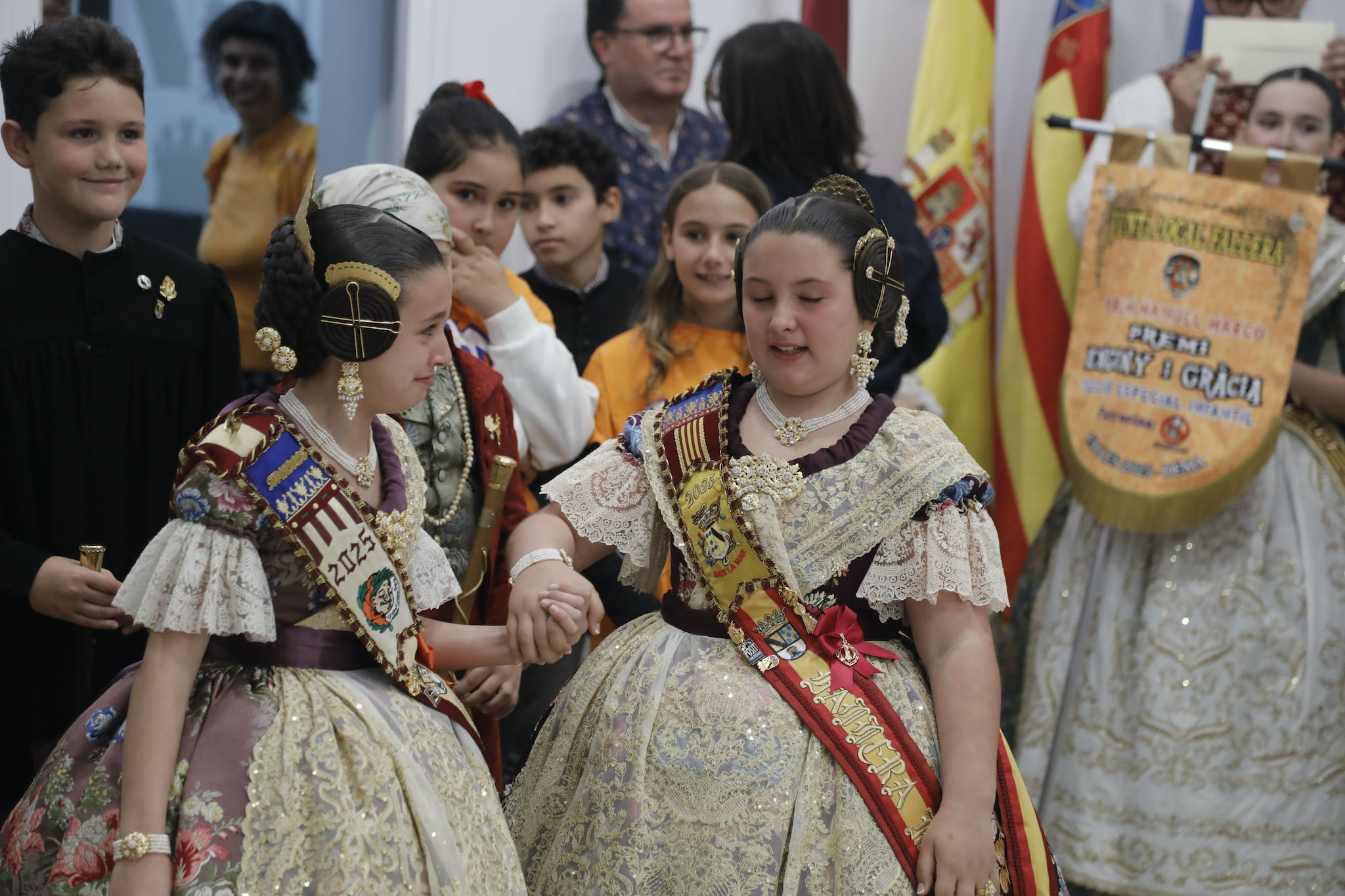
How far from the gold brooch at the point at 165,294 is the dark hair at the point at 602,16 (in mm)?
1730

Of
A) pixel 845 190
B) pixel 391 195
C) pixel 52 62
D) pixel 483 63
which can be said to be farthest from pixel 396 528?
pixel 483 63

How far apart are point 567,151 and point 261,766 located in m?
1.83

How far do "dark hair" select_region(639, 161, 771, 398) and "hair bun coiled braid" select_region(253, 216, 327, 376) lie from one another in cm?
A: 106

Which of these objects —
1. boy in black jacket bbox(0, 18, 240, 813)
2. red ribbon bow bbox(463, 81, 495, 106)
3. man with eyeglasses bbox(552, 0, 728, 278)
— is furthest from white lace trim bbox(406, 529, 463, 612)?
man with eyeglasses bbox(552, 0, 728, 278)

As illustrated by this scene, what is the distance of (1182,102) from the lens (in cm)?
350

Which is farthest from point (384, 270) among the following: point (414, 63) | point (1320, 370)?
point (1320, 370)

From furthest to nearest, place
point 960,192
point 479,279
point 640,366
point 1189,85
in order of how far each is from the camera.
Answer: point 960,192 → point 1189,85 → point 640,366 → point 479,279

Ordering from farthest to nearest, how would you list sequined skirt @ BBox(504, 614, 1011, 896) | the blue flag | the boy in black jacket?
1. the blue flag
2. the boy in black jacket
3. sequined skirt @ BBox(504, 614, 1011, 896)

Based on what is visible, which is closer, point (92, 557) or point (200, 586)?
point (200, 586)

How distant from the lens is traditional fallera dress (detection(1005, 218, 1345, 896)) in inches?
119

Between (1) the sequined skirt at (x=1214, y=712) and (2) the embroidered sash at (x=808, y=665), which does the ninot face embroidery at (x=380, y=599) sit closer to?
(2) the embroidered sash at (x=808, y=665)

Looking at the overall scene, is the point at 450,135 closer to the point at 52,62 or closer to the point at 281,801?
the point at 52,62

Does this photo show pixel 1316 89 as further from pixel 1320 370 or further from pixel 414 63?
pixel 414 63

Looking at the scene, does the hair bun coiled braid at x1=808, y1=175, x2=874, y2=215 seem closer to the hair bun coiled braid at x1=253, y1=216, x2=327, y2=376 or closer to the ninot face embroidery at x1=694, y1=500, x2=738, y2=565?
the ninot face embroidery at x1=694, y1=500, x2=738, y2=565
